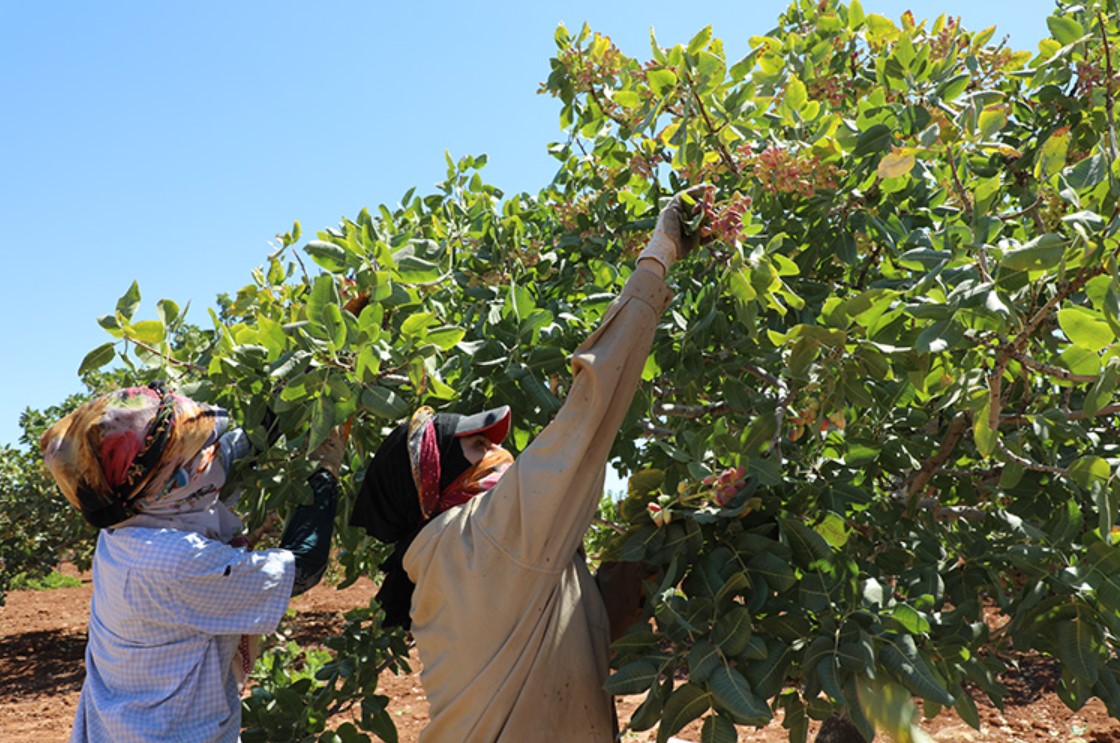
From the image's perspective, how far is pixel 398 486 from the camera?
1991 millimetres

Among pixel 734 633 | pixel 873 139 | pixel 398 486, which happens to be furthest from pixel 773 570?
pixel 873 139

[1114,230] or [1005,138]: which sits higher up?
[1005,138]

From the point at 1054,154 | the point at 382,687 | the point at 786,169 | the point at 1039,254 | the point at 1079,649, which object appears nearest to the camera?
the point at 1039,254

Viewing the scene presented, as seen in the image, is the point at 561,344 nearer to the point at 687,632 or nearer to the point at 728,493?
the point at 728,493

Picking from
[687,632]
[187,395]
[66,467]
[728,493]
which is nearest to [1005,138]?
[728,493]

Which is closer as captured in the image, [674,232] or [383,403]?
[674,232]

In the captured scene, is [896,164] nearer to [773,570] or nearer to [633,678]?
[773,570]

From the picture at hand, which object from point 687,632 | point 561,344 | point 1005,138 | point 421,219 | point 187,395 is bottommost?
point 687,632

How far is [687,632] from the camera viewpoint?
179 cm

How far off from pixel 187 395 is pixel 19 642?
35.3 ft

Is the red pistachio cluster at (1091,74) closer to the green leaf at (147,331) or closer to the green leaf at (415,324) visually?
the green leaf at (415,324)

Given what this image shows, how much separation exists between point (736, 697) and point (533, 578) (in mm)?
428

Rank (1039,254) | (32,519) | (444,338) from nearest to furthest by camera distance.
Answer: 1. (1039,254)
2. (444,338)
3. (32,519)

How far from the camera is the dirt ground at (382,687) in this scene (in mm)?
6242
